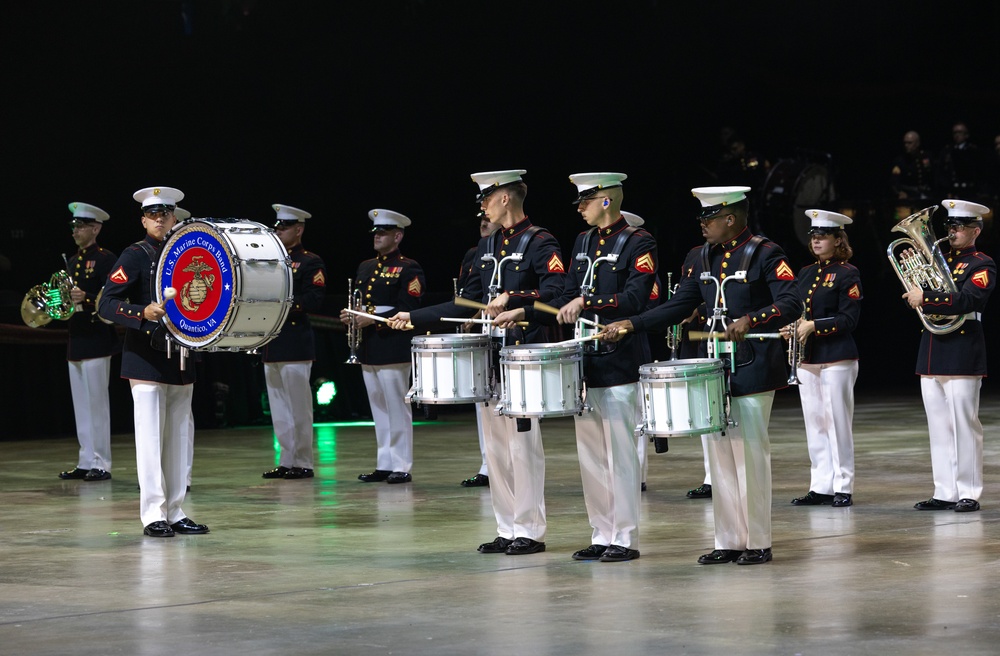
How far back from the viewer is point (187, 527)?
8336 millimetres

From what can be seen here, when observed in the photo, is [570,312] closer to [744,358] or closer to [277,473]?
[744,358]

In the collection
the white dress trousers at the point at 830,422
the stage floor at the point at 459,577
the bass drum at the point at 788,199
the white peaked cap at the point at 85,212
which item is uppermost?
the bass drum at the point at 788,199

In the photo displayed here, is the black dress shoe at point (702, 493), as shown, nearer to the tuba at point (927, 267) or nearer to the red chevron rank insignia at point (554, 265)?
the tuba at point (927, 267)

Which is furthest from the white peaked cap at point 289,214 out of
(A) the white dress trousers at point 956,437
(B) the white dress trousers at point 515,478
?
(A) the white dress trousers at point 956,437

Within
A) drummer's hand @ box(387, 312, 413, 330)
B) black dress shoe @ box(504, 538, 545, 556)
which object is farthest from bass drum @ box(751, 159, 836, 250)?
black dress shoe @ box(504, 538, 545, 556)

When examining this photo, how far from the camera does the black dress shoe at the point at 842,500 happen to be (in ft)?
30.0

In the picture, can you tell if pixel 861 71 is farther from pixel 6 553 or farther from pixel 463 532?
pixel 6 553

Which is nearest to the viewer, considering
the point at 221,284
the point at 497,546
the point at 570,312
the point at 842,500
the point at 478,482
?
the point at 570,312

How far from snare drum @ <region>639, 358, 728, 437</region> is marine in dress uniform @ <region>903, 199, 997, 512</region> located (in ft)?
8.40

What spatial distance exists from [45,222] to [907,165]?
35.0 ft

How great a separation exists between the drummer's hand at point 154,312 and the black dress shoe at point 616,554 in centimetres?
265

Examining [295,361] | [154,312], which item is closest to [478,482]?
[295,361]

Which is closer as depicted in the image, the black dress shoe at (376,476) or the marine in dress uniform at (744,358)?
the marine in dress uniform at (744,358)

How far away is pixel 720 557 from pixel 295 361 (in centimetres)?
525
